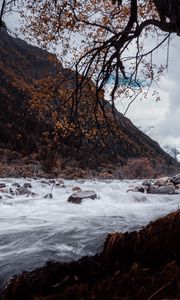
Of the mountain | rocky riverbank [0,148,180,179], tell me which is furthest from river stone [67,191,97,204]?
rocky riverbank [0,148,180,179]

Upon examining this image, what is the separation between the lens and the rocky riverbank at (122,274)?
2029 millimetres

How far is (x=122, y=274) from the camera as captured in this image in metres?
2.33

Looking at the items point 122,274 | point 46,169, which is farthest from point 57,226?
point 46,169

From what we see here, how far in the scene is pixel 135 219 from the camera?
27.9 ft

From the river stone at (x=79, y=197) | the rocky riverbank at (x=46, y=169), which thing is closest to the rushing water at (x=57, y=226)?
the river stone at (x=79, y=197)

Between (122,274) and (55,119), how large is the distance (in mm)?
4577

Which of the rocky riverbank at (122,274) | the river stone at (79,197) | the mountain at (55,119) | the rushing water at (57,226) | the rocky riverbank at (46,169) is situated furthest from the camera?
the rocky riverbank at (46,169)

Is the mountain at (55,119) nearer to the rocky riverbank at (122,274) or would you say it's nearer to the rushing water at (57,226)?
the rushing water at (57,226)

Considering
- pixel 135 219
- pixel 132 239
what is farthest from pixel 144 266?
pixel 135 219

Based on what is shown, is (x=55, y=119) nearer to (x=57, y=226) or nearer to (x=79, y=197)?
(x=57, y=226)

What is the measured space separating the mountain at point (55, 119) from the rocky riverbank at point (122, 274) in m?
2.21

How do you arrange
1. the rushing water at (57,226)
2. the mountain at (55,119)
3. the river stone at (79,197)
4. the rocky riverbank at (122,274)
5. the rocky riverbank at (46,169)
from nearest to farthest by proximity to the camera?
the rocky riverbank at (122,274) < the rushing water at (57,226) < the mountain at (55,119) < the river stone at (79,197) < the rocky riverbank at (46,169)

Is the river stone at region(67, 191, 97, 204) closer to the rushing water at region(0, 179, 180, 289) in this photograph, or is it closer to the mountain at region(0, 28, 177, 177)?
the rushing water at region(0, 179, 180, 289)

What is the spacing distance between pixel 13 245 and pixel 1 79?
65170 millimetres
